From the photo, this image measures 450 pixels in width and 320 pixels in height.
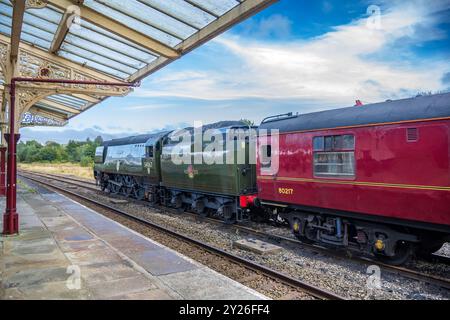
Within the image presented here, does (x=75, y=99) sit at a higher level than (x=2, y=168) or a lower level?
higher

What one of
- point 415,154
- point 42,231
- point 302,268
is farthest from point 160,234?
point 415,154

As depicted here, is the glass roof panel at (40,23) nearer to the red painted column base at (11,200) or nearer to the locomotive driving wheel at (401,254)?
the red painted column base at (11,200)

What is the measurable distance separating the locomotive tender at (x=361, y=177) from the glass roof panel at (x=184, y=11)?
10.9ft

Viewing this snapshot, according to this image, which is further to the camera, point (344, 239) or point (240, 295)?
point (344, 239)

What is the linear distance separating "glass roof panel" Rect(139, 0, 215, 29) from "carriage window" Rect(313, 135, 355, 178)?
4125 mm

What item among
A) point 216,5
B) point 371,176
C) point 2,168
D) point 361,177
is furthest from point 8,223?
point 2,168

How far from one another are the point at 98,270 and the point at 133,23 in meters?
6.98

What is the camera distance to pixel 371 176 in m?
7.48

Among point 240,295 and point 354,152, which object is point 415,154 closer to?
point 354,152

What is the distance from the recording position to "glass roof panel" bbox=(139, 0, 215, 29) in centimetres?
894

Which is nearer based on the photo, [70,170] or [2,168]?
[2,168]

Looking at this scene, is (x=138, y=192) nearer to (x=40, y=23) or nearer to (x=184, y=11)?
(x=40, y=23)

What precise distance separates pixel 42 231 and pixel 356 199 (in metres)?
8.19
